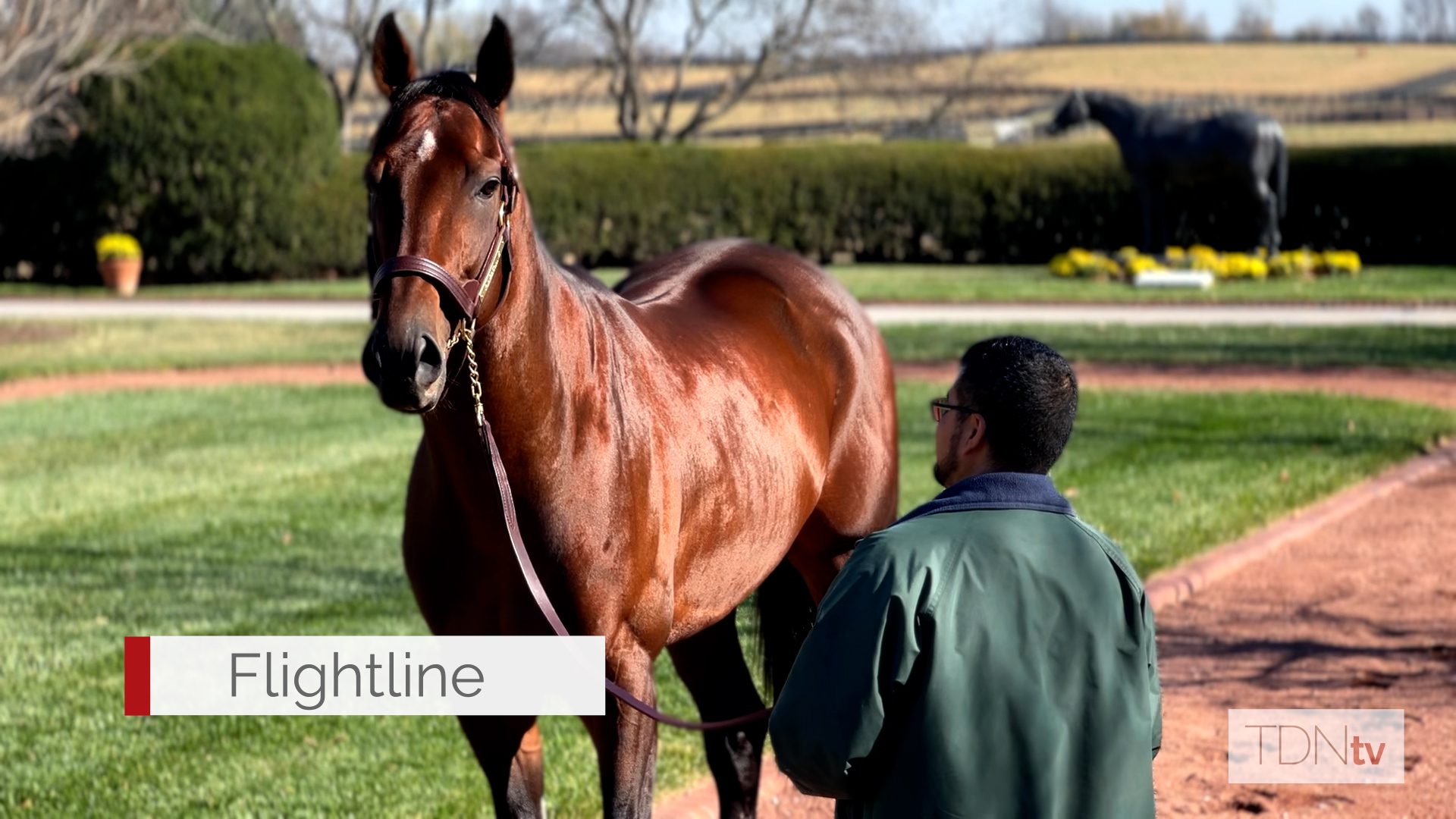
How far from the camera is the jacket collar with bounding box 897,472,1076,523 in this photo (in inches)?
92.3

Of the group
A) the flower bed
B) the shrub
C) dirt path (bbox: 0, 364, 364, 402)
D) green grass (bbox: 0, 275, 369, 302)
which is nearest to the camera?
dirt path (bbox: 0, 364, 364, 402)

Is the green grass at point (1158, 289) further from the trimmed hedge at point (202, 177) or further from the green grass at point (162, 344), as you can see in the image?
the trimmed hedge at point (202, 177)

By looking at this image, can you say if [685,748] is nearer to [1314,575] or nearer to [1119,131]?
[1314,575]

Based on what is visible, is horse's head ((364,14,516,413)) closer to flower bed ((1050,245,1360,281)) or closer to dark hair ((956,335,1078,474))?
dark hair ((956,335,1078,474))

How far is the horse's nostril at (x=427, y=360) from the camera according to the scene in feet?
9.13

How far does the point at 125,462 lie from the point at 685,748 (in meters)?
7.14

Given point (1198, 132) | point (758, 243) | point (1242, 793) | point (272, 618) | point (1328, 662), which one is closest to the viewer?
point (1242, 793)

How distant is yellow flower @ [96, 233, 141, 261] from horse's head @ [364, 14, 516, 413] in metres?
24.5

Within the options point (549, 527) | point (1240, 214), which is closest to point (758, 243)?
point (549, 527)

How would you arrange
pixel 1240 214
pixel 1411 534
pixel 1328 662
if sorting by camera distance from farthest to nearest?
pixel 1240 214 → pixel 1411 534 → pixel 1328 662

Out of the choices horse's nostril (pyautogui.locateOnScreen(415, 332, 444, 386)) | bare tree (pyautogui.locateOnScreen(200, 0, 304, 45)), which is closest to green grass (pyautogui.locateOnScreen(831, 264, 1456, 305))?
horse's nostril (pyautogui.locateOnScreen(415, 332, 444, 386))

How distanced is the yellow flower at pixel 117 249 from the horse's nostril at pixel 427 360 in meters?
25.0

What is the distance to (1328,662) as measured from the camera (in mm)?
6191

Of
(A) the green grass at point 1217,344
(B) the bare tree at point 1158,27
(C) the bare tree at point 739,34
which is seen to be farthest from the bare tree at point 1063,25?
(A) the green grass at point 1217,344
